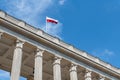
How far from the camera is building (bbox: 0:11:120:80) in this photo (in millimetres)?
43750

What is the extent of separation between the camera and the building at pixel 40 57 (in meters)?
43.8

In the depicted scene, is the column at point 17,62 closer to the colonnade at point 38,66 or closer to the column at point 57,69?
the colonnade at point 38,66

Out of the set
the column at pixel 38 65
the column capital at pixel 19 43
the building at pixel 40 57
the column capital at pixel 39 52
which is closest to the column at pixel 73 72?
the building at pixel 40 57

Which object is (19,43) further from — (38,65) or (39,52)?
(38,65)

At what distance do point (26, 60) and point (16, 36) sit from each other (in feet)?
26.6

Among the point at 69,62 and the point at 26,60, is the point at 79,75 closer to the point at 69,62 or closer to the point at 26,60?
the point at 69,62

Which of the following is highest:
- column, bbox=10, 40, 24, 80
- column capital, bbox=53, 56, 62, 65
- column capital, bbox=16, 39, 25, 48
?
column capital, bbox=16, 39, 25, 48

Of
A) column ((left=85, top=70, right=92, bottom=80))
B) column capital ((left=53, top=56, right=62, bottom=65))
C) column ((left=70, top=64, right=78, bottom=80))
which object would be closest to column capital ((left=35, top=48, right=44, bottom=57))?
column capital ((left=53, top=56, right=62, bottom=65))

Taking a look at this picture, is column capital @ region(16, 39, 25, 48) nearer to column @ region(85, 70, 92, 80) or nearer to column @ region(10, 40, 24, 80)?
column @ region(10, 40, 24, 80)

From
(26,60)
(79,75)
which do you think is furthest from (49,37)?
(79,75)

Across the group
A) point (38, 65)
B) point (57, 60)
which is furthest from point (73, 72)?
point (38, 65)

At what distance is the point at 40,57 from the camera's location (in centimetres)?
4562

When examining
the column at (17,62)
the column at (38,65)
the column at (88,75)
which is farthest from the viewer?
the column at (88,75)

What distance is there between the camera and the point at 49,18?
181 ft
